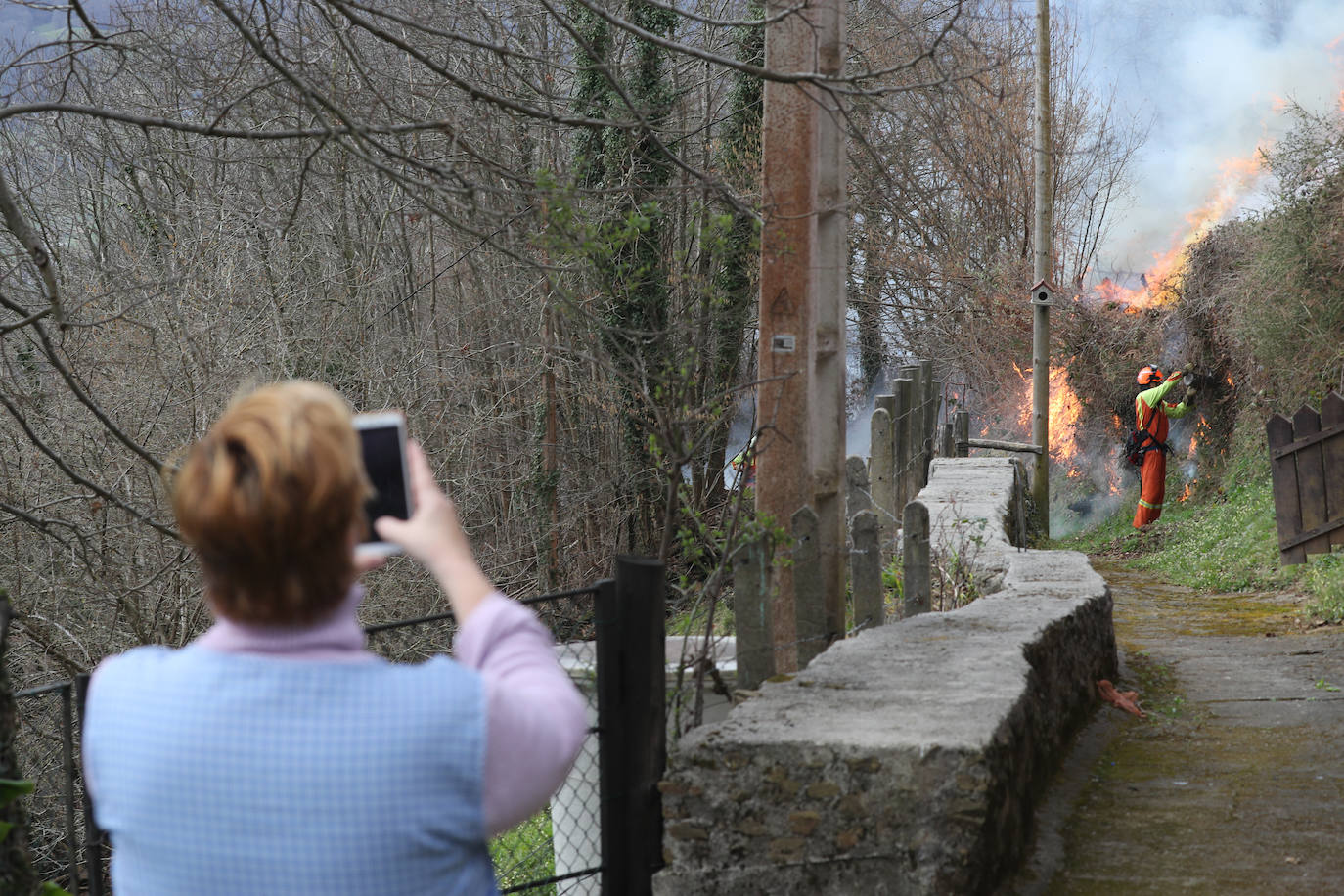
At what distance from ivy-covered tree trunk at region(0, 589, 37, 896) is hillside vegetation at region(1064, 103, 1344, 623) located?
858 cm

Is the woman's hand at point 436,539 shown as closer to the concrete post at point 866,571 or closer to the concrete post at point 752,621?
the concrete post at point 752,621

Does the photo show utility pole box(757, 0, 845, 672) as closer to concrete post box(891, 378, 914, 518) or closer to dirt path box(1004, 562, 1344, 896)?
dirt path box(1004, 562, 1344, 896)

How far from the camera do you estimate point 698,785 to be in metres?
3.54

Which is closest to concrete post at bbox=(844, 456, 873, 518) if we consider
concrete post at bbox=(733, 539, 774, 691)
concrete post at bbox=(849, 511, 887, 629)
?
concrete post at bbox=(849, 511, 887, 629)

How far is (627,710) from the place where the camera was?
353 cm

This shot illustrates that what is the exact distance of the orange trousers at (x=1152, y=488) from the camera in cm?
1662

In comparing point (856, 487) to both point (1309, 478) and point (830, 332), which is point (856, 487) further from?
point (1309, 478)


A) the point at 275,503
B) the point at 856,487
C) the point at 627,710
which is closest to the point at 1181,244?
the point at 856,487

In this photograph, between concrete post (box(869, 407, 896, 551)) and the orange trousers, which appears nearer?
concrete post (box(869, 407, 896, 551))

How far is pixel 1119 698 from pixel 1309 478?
5281 millimetres

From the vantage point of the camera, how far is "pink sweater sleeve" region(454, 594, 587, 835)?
1.43m

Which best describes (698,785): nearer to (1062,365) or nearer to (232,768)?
(232,768)

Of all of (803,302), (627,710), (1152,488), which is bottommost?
(627,710)

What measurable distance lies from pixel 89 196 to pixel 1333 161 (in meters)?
14.4
